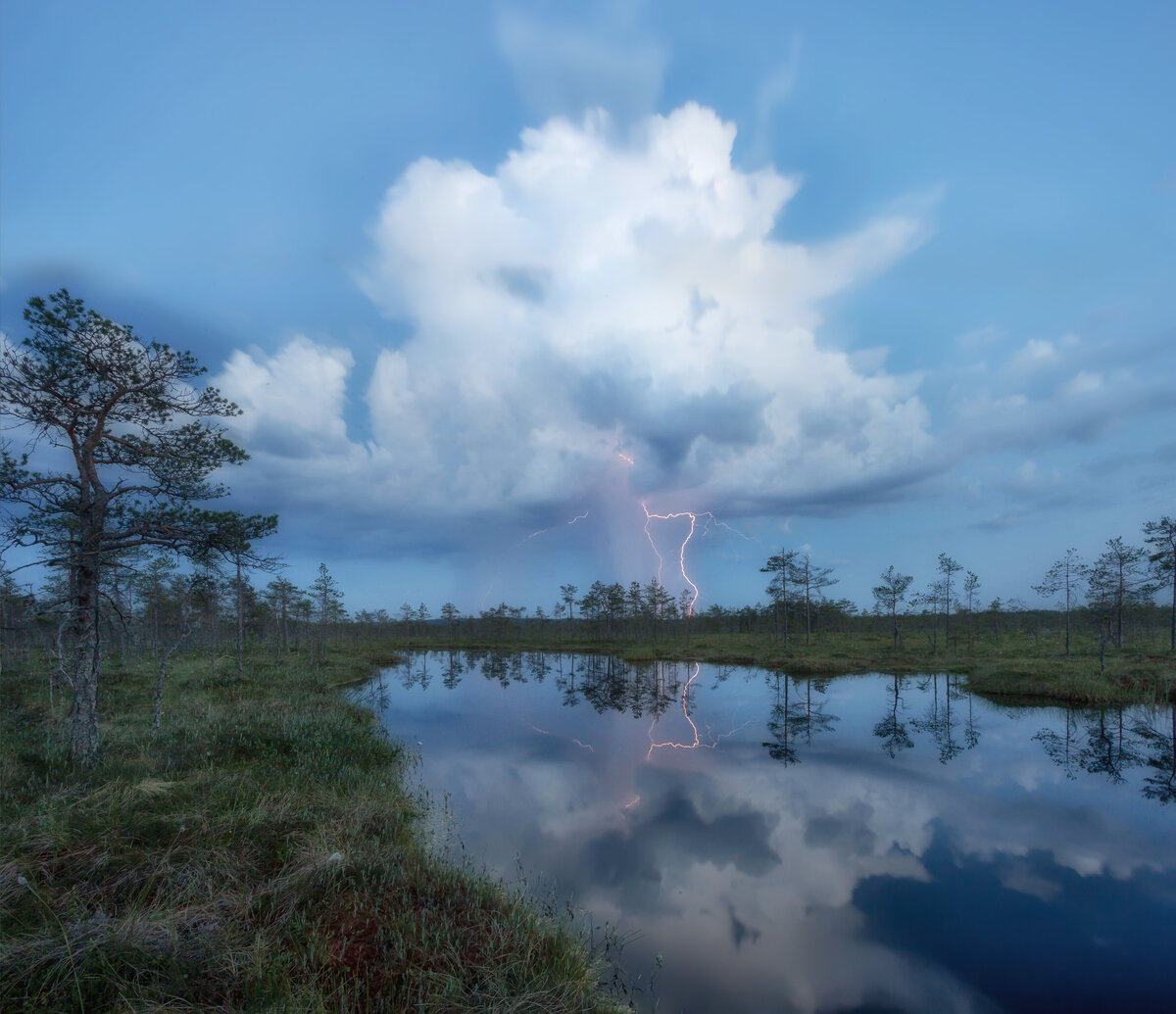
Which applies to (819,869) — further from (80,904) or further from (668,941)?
(80,904)

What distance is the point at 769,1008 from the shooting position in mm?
6051

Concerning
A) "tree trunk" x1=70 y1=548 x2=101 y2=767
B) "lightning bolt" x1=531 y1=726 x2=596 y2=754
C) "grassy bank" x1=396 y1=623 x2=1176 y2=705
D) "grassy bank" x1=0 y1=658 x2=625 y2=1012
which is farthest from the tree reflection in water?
"tree trunk" x1=70 y1=548 x2=101 y2=767

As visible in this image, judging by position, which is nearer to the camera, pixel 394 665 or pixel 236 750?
pixel 236 750

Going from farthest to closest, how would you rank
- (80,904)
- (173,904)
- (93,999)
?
(173,904) < (80,904) < (93,999)

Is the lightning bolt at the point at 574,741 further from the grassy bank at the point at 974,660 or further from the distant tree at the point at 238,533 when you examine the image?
the grassy bank at the point at 974,660

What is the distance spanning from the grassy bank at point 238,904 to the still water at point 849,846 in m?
2.29

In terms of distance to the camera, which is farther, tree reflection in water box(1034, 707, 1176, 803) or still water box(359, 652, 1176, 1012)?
tree reflection in water box(1034, 707, 1176, 803)

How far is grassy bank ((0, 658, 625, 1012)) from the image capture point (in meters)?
4.17

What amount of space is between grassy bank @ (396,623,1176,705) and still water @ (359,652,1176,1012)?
11.0 ft

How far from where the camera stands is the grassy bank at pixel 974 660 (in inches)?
938

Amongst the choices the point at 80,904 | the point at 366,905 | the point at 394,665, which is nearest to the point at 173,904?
the point at 80,904

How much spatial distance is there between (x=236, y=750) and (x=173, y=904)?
8.22 metres

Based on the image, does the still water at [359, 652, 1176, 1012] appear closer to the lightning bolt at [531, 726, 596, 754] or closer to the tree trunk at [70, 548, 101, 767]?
the lightning bolt at [531, 726, 596, 754]

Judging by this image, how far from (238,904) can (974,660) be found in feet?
154
